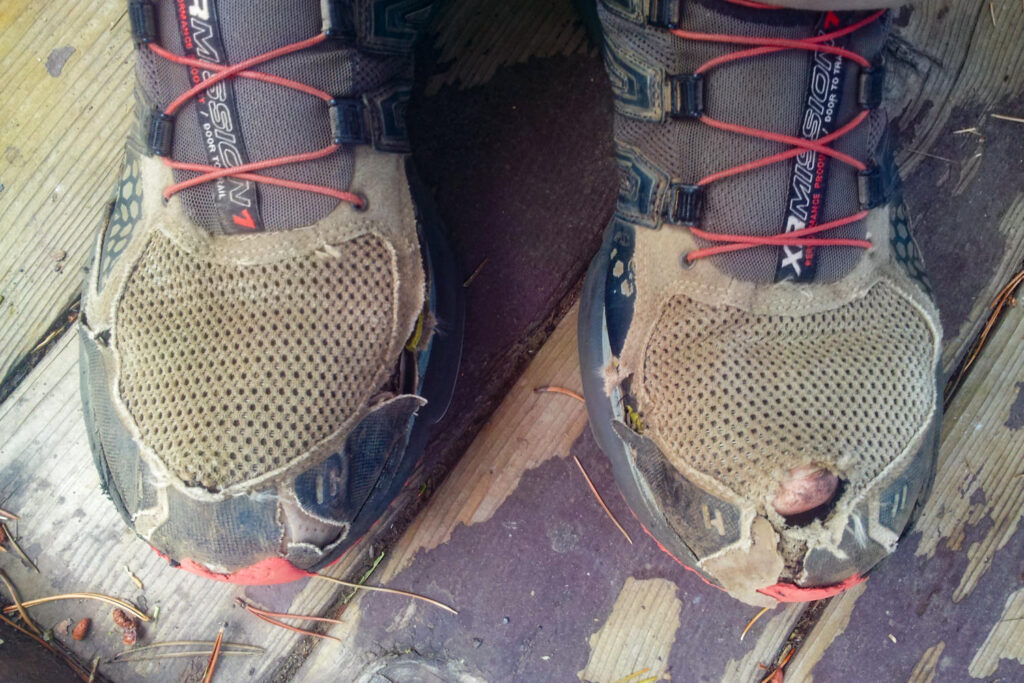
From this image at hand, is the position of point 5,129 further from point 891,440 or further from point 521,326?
point 891,440

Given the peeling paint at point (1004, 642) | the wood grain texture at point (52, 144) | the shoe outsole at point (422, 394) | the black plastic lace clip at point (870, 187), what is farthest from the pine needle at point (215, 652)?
the peeling paint at point (1004, 642)

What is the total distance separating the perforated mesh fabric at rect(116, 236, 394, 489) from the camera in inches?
29.3

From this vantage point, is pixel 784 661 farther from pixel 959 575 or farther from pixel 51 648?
pixel 51 648

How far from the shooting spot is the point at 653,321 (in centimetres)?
86

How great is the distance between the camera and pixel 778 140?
821mm

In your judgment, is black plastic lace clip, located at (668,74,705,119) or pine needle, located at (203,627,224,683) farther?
pine needle, located at (203,627,224,683)

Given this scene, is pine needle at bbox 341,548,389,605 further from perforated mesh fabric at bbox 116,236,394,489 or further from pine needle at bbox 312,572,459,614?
perforated mesh fabric at bbox 116,236,394,489

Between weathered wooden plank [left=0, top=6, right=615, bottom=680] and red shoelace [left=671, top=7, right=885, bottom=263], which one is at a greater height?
red shoelace [left=671, top=7, right=885, bottom=263]

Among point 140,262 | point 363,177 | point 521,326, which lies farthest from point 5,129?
point 521,326

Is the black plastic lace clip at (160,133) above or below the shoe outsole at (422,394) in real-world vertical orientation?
above

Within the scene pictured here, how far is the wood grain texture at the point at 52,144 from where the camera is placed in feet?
3.66

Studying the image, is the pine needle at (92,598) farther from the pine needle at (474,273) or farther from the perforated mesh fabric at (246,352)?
the pine needle at (474,273)

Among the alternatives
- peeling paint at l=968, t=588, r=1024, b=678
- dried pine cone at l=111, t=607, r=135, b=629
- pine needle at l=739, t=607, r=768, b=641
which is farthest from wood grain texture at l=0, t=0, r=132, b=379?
peeling paint at l=968, t=588, r=1024, b=678

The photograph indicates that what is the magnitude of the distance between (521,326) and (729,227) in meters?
0.41
